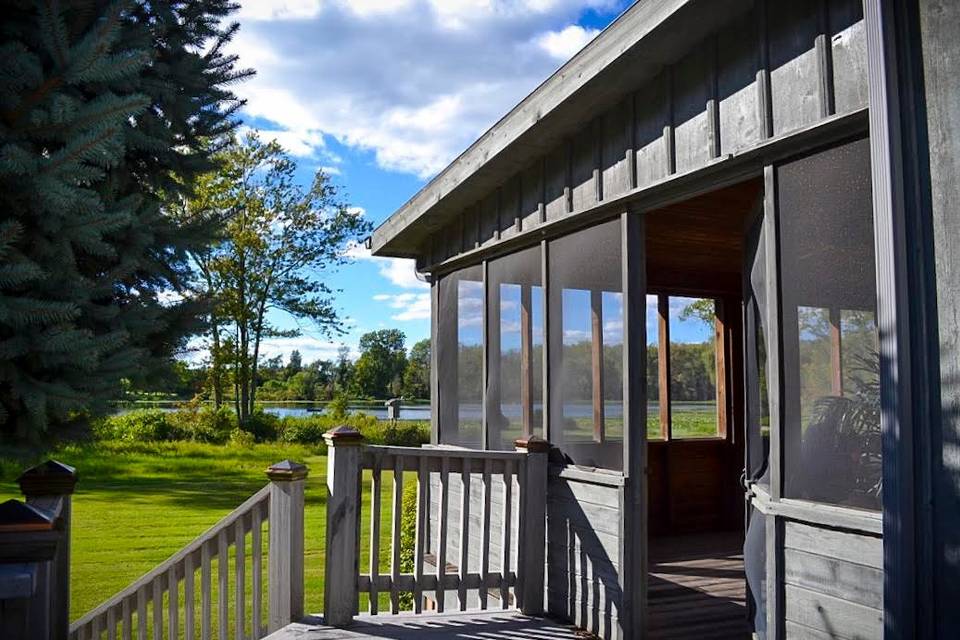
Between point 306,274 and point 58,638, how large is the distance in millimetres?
19021

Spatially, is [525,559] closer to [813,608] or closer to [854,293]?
[813,608]

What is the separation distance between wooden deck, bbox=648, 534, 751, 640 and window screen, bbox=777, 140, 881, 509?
158 centimetres

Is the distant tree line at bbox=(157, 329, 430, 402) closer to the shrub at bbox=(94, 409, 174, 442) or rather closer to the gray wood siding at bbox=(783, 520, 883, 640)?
the shrub at bbox=(94, 409, 174, 442)

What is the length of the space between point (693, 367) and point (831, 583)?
4.26 m

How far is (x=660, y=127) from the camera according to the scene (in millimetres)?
4059

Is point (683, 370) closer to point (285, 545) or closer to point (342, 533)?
point (342, 533)

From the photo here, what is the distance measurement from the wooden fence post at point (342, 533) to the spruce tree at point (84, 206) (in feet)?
3.39

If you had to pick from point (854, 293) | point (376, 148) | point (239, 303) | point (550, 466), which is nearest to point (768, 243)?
point (854, 293)

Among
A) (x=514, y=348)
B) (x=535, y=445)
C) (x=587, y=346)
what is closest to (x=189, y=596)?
(x=535, y=445)

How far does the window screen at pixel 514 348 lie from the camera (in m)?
5.41

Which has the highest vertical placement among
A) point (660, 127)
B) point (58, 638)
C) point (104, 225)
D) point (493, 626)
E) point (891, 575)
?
point (660, 127)

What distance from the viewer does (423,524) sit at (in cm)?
437

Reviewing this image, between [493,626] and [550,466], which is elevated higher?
[550,466]

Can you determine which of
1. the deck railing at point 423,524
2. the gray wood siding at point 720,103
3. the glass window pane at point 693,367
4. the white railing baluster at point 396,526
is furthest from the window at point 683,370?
the white railing baluster at point 396,526
